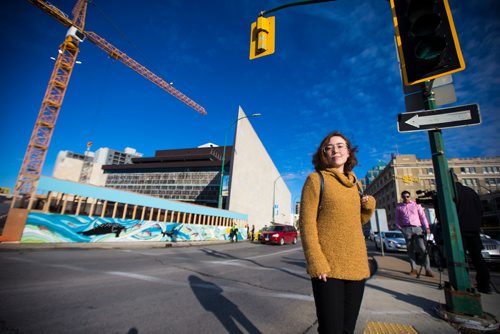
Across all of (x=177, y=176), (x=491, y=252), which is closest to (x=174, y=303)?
(x=491, y=252)

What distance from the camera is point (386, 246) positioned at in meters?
13.9

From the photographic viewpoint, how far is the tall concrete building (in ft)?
175

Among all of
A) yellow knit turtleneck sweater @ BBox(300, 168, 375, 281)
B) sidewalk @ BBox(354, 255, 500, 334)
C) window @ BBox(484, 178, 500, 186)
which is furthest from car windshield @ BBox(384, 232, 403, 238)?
window @ BBox(484, 178, 500, 186)

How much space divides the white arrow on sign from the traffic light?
1.86 ft

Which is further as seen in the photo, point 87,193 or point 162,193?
point 162,193

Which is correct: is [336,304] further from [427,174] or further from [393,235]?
[427,174]

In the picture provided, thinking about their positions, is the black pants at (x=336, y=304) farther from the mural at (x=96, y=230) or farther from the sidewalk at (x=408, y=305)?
the mural at (x=96, y=230)

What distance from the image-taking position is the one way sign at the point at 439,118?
2740 mm

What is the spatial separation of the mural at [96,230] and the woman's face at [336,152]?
41.9 feet

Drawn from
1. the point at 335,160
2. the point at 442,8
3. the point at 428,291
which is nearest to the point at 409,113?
the point at 442,8

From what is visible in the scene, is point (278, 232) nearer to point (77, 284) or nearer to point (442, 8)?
point (77, 284)

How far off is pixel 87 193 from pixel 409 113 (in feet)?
46.9

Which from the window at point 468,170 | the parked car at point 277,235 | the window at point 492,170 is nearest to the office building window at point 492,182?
the window at point 492,170

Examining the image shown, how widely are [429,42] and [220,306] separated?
14.1ft
